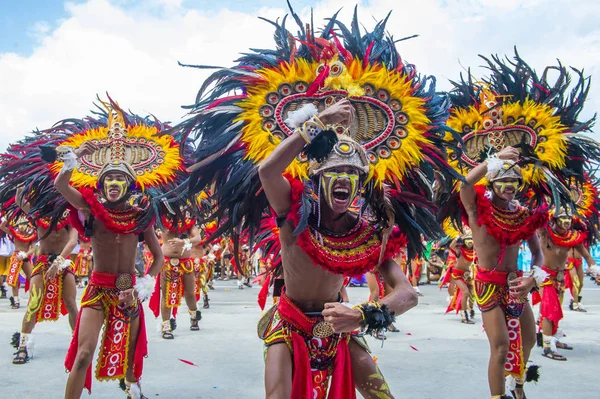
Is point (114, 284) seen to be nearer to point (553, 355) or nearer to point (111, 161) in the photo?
point (111, 161)

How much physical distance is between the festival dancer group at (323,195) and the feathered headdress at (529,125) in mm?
17

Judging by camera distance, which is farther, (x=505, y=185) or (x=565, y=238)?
(x=565, y=238)

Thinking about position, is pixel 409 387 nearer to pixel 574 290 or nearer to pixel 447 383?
pixel 447 383

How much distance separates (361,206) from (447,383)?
3.08 metres

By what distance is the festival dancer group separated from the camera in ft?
9.03

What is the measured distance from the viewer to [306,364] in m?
2.79

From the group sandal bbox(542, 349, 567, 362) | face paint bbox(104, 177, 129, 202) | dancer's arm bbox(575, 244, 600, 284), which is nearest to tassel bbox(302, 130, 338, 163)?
face paint bbox(104, 177, 129, 202)

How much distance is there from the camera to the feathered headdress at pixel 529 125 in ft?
15.1

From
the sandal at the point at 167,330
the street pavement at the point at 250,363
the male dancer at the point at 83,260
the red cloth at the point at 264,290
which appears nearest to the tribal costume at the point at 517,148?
the street pavement at the point at 250,363

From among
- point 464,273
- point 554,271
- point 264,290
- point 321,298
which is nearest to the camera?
point 321,298

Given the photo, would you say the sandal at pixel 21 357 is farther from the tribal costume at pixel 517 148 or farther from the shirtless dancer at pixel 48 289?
the tribal costume at pixel 517 148

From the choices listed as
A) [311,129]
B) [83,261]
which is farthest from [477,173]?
[83,261]

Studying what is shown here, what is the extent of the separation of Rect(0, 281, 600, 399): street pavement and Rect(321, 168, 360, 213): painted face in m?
2.72

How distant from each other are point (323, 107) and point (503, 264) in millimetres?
2589
